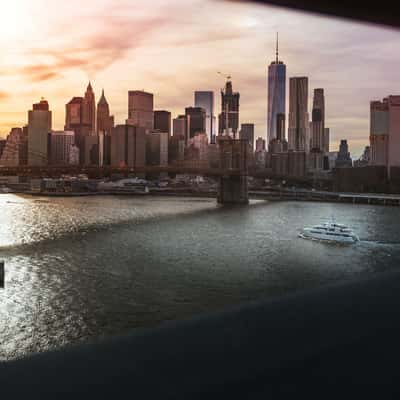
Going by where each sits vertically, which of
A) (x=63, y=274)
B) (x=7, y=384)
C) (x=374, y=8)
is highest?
(x=374, y=8)

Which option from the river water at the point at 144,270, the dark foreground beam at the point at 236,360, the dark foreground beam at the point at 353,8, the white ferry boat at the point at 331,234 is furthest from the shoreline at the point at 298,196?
the dark foreground beam at the point at 236,360

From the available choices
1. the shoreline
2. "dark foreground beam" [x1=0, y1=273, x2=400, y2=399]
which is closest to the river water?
A: "dark foreground beam" [x1=0, y1=273, x2=400, y2=399]

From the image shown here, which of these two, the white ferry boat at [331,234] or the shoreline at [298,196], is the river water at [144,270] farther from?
the shoreline at [298,196]

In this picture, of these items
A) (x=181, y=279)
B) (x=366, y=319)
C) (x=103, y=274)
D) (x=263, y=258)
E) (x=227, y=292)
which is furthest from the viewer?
(x=263, y=258)

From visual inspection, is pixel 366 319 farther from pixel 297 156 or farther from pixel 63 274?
pixel 297 156

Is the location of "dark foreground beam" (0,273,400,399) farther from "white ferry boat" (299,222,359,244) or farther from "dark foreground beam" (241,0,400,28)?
"white ferry boat" (299,222,359,244)

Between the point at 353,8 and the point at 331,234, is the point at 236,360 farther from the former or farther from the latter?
the point at 331,234

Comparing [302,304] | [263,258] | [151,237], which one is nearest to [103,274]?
[263,258]
